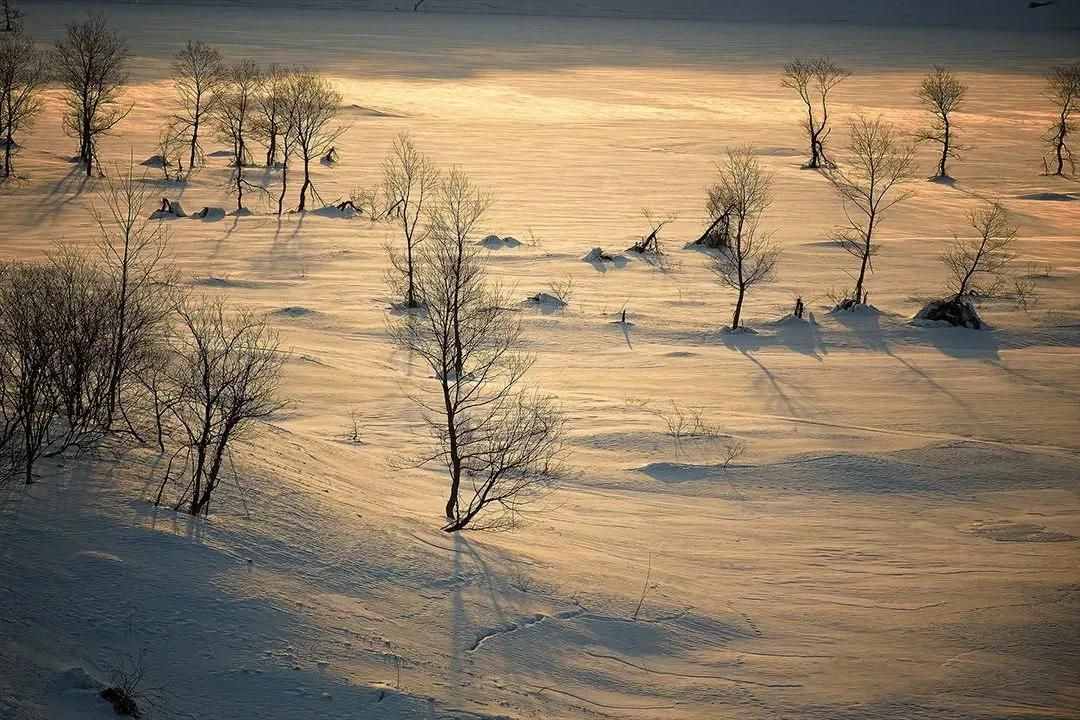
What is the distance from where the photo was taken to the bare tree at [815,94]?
2058 inches

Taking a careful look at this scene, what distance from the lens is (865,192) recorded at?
40281mm

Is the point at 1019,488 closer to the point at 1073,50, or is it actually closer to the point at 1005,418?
the point at 1005,418

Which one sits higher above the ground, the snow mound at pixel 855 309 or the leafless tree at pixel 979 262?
the leafless tree at pixel 979 262

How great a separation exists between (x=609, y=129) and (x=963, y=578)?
5317cm

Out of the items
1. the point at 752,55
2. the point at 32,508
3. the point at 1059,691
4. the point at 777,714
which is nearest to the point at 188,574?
the point at 32,508

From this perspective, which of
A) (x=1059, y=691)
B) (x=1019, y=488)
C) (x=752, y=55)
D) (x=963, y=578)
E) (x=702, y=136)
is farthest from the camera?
(x=752, y=55)

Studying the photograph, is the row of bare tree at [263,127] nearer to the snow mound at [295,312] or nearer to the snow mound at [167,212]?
the snow mound at [167,212]

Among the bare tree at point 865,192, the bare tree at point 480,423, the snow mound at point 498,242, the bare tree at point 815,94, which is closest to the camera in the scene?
the bare tree at point 480,423

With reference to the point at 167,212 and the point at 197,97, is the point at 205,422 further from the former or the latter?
the point at 197,97

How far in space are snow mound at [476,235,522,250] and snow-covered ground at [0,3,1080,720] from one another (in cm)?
86

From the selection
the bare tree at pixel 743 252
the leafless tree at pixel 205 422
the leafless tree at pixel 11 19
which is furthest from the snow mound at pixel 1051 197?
the leafless tree at pixel 11 19

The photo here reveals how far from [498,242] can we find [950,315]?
578 inches

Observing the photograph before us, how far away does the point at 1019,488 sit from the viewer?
1730 centimetres

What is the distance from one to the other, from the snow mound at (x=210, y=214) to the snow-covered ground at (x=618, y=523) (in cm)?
181
